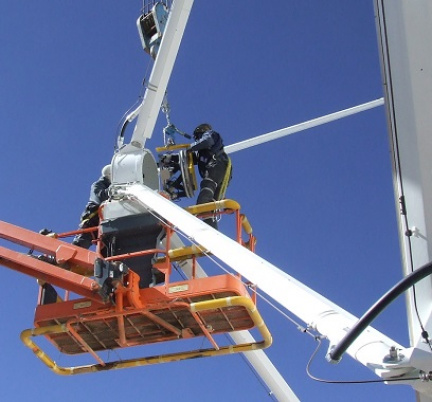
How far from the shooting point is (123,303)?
11852 millimetres

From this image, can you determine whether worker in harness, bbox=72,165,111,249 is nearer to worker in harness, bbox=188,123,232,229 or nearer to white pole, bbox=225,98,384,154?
worker in harness, bbox=188,123,232,229

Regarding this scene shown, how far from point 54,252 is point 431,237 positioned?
7.34m

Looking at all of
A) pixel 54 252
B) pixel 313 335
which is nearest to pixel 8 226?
pixel 54 252

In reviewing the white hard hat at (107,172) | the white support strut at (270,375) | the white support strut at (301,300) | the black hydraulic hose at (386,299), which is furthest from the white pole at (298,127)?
the black hydraulic hose at (386,299)

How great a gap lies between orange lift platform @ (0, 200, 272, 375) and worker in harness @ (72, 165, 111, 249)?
54 centimetres

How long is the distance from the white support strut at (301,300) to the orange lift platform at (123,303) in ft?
6.03

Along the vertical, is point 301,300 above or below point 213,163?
below

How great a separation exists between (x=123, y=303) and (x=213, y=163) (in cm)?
356

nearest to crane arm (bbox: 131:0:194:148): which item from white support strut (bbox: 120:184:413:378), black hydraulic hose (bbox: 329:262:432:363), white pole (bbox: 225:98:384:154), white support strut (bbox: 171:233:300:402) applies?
white support strut (bbox: 171:233:300:402)

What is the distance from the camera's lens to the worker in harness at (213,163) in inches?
551

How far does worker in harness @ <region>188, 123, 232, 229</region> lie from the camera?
45.9 ft

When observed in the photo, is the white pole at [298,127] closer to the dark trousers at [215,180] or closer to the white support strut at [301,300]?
the dark trousers at [215,180]

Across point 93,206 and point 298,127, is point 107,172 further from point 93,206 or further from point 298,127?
point 298,127

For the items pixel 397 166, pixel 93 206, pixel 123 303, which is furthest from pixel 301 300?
pixel 93 206
